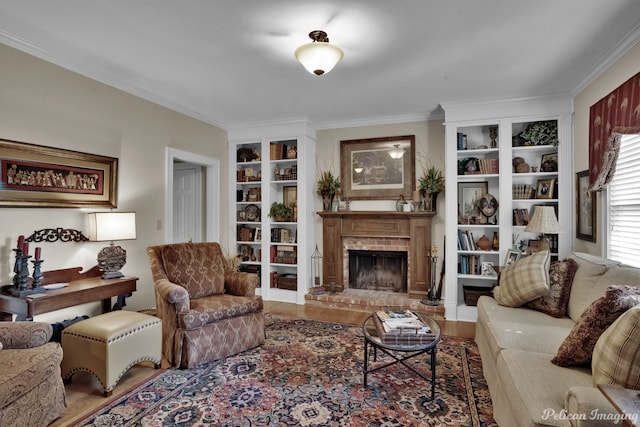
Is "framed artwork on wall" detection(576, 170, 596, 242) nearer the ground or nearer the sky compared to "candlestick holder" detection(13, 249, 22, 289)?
nearer the sky

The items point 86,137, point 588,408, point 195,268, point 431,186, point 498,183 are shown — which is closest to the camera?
point 588,408

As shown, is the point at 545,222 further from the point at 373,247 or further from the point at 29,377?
the point at 29,377

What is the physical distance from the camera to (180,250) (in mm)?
3264

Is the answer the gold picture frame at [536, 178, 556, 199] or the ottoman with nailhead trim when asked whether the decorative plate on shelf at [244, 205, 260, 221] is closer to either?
the ottoman with nailhead trim

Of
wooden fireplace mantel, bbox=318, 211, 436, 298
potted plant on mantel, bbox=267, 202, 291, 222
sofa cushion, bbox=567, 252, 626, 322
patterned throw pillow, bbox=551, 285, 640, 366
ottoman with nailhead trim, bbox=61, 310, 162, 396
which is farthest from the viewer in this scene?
potted plant on mantel, bbox=267, 202, 291, 222

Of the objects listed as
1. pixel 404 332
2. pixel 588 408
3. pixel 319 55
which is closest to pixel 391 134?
pixel 319 55

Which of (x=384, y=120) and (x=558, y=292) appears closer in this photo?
(x=558, y=292)

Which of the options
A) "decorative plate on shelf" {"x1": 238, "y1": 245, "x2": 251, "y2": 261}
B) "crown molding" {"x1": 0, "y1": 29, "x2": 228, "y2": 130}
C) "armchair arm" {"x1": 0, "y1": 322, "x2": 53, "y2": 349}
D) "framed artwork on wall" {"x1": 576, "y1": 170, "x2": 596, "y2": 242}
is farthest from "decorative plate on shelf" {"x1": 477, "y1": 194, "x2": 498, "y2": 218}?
"armchair arm" {"x1": 0, "y1": 322, "x2": 53, "y2": 349}

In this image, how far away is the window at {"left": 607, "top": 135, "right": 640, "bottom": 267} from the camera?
2536 millimetres

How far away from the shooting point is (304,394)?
2309 mm

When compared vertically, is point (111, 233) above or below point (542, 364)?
above

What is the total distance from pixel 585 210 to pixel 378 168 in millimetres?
2410

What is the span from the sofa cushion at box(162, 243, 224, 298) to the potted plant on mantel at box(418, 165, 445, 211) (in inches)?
107

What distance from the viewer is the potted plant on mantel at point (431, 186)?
14.2ft
